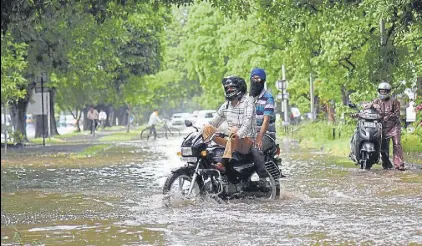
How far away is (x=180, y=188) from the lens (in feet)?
44.4

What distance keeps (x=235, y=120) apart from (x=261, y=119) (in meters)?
0.55

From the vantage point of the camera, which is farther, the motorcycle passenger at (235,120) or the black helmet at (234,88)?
the black helmet at (234,88)

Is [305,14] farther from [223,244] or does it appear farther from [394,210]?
[223,244]

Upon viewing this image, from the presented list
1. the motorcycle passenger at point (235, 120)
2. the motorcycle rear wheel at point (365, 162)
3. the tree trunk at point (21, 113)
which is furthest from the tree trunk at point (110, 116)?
the motorcycle passenger at point (235, 120)

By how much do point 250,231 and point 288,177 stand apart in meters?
8.66

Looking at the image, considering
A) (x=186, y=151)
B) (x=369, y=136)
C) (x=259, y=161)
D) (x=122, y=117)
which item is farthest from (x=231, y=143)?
(x=122, y=117)

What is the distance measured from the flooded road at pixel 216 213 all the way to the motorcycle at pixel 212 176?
10.1 inches

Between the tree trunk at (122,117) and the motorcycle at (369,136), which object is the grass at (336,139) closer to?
the motorcycle at (369,136)

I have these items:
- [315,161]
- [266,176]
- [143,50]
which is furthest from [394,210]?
[143,50]

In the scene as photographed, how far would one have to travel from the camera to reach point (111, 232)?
10859 millimetres

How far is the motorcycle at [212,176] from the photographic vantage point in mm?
13531

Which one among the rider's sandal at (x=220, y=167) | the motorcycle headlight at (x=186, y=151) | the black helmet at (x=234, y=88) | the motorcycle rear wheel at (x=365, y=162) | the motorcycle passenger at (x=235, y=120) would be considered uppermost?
the black helmet at (x=234, y=88)

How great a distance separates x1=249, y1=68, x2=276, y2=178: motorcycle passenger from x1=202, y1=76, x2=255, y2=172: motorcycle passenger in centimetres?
15

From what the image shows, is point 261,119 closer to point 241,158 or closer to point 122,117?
point 241,158
